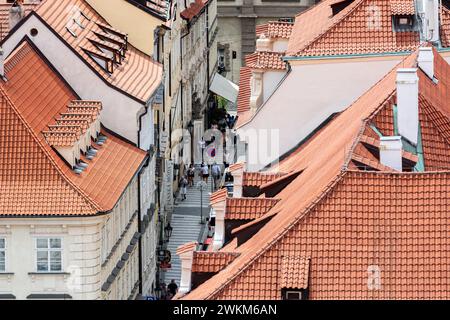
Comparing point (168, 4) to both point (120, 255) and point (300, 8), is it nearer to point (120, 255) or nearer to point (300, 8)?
point (120, 255)

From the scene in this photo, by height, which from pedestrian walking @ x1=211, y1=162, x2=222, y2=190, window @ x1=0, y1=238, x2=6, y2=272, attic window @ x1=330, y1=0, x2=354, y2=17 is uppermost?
attic window @ x1=330, y1=0, x2=354, y2=17

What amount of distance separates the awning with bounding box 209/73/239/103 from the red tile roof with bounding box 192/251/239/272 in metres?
62.7

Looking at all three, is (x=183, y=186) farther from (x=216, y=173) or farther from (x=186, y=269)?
(x=186, y=269)

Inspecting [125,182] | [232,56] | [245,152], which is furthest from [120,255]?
[232,56]

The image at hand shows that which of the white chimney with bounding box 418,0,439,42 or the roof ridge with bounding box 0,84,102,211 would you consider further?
the white chimney with bounding box 418,0,439,42

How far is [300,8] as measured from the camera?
12300 centimetres

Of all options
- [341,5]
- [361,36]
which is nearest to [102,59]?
[341,5]

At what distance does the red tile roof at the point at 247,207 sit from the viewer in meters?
53.1

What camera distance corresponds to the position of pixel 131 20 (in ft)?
248

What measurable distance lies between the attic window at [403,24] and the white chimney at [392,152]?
19442mm

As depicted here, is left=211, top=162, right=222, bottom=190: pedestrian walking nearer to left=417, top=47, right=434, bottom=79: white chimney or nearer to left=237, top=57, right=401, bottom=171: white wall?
left=237, top=57, right=401, bottom=171: white wall

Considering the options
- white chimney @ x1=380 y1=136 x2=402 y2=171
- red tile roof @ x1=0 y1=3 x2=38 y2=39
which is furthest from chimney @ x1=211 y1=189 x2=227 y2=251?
red tile roof @ x1=0 y1=3 x2=38 y2=39

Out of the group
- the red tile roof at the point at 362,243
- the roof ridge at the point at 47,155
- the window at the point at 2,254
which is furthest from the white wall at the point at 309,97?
the red tile roof at the point at 362,243

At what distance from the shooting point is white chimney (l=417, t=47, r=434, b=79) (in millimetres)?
57875
